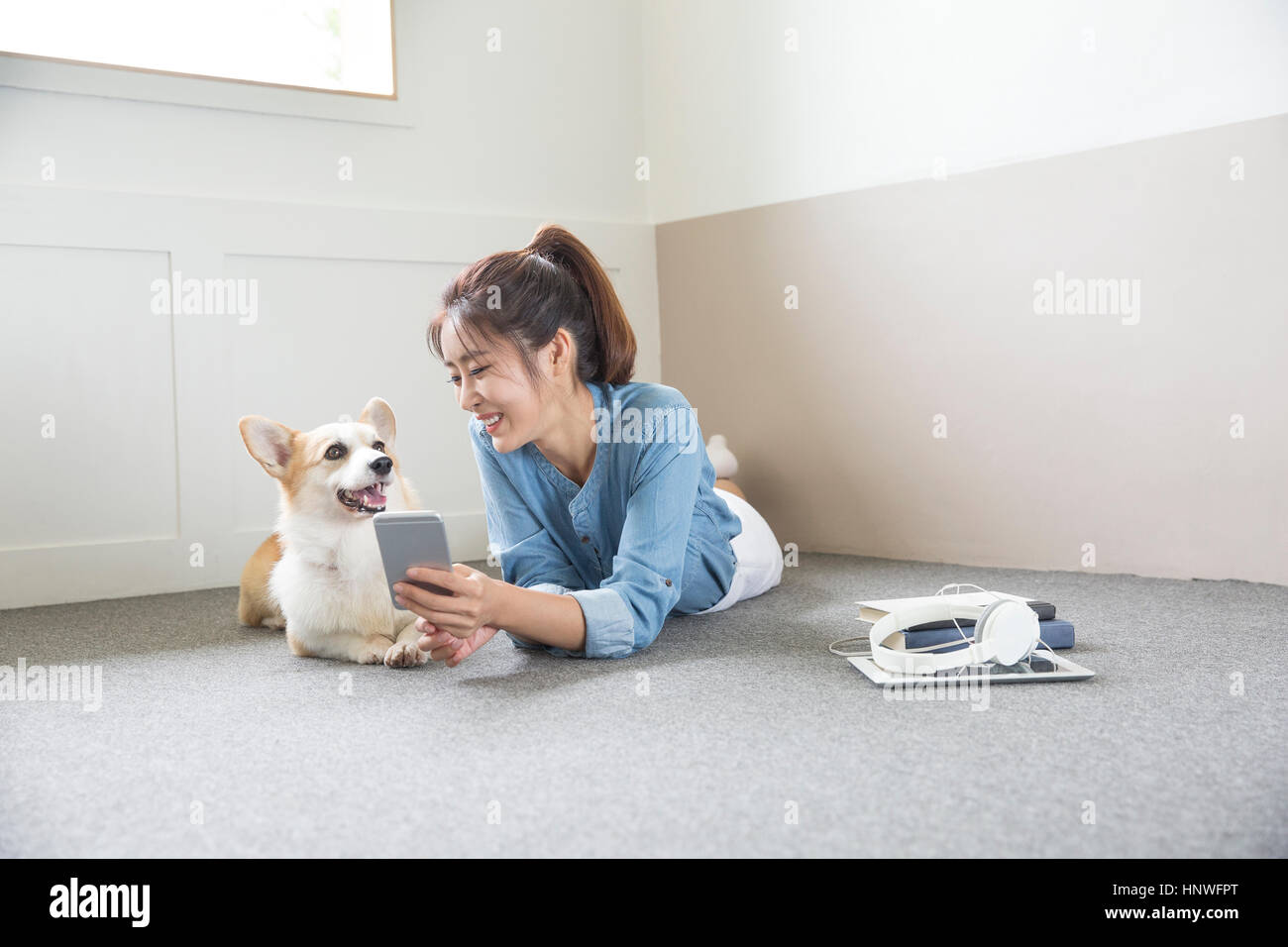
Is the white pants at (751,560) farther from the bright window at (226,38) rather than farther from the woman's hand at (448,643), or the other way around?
the bright window at (226,38)

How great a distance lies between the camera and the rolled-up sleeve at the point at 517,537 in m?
1.73

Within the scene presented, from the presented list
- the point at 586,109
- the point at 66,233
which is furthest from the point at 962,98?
the point at 66,233

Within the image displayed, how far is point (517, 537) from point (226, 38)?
76.4 inches

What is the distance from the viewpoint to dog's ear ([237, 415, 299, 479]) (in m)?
1.59

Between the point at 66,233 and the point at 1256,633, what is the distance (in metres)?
2.77

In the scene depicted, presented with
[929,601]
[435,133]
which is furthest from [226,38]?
[929,601]

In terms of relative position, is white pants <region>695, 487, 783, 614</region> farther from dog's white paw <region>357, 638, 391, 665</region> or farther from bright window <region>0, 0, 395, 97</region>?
bright window <region>0, 0, 395, 97</region>

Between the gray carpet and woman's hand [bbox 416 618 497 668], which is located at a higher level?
woman's hand [bbox 416 618 497 668]

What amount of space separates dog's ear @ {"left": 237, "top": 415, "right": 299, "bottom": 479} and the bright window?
58.5 inches

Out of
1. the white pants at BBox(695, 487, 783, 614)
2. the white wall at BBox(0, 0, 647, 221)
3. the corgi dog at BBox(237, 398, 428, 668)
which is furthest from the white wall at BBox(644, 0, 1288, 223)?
the corgi dog at BBox(237, 398, 428, 668)

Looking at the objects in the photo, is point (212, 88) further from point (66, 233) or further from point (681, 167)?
point (681, 167)
